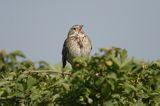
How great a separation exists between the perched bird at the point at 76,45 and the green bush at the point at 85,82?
17.8 ft

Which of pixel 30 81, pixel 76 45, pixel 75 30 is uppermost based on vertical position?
pixel 75 30

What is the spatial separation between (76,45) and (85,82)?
6.53 m

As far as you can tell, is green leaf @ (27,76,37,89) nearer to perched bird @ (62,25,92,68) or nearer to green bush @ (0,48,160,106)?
green bush @ (0,48,160,106)

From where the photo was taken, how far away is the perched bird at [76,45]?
12.0m

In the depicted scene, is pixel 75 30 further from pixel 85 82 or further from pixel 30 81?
pixel 85 82

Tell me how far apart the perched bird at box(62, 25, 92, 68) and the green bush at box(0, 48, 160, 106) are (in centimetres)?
544

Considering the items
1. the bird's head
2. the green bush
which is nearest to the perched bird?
the bird's head

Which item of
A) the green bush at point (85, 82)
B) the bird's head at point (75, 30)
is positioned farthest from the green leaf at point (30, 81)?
the bird's head at point (75, 30)

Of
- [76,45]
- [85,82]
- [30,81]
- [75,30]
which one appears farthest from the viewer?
[75,30]

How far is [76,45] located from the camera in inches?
483

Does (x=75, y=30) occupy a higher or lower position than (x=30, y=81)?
higher

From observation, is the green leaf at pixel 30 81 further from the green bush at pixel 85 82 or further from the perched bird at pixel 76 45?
the perched bird at pixel 76 45

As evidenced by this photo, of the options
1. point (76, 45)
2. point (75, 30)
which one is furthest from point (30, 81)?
point (75, 30)

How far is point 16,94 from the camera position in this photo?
6000 millimetres
